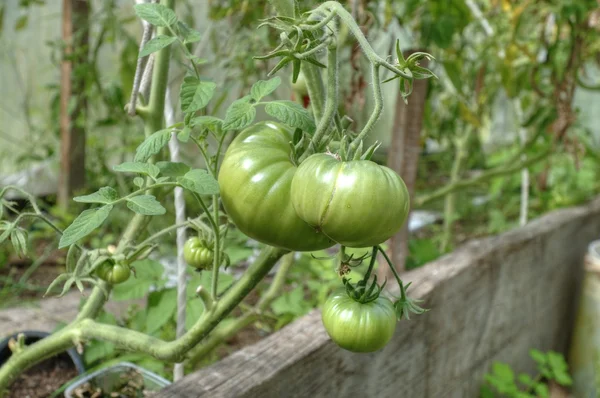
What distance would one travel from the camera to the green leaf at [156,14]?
2.25 feet

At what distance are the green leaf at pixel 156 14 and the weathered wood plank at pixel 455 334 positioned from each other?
498 mm

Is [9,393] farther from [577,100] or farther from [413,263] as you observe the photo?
[577,100]

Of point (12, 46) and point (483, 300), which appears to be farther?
point (12, 46)

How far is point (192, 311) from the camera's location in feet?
3.78

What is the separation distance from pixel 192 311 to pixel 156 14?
635 millimetres

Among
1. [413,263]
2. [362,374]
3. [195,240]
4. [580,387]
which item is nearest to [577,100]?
[580,387]

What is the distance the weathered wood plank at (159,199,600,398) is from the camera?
951 millimetres

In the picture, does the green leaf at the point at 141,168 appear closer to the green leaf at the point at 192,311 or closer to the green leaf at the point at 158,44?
the green leaf at the point at 158,44

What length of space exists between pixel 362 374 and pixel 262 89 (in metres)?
0.69

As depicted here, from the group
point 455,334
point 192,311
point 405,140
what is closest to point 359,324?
point 192,311

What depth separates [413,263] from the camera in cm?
208

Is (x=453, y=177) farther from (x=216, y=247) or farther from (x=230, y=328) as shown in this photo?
(x=216, y=247)

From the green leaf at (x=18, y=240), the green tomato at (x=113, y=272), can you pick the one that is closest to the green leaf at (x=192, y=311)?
the green tomato at (x=113, y=272)

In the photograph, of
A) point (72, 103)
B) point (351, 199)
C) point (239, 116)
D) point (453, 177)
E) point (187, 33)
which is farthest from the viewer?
point (453, 177)
